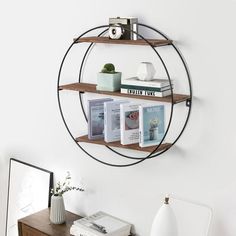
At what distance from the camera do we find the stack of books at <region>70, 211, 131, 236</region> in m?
2.35

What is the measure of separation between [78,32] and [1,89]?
0.78 meters

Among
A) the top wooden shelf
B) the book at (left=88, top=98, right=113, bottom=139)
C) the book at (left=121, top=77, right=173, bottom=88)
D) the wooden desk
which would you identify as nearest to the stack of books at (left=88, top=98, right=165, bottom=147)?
the book at (left=88, top=98, right=113, bottom=139)

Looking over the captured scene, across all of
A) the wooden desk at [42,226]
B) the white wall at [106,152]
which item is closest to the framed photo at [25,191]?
the white wall at [106,152]

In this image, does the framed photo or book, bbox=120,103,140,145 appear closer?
book, bbox=120,103,140,145

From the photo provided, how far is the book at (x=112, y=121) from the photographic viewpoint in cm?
227

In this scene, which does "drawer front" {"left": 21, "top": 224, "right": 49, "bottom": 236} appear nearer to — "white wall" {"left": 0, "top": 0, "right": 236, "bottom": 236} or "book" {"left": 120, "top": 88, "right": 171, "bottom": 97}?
"white wall" {"left": 0, "top": 0, "right": 236, "bottom": 236}

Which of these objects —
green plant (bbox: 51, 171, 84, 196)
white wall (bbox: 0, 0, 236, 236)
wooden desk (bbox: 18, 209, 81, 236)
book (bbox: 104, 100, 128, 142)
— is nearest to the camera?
white wall (bbox: 0, 0, 236, 236)

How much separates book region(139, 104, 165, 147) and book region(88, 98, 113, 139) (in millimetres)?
255

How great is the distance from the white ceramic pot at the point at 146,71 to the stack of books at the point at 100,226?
0.77 meters

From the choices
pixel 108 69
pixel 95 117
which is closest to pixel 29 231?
pixel 95 117

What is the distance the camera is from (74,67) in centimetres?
254

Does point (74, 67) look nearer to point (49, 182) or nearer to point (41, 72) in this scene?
point (41, 72)

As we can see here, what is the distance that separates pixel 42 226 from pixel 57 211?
0.11 m

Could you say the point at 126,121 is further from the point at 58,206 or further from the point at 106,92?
the point at 58,206
